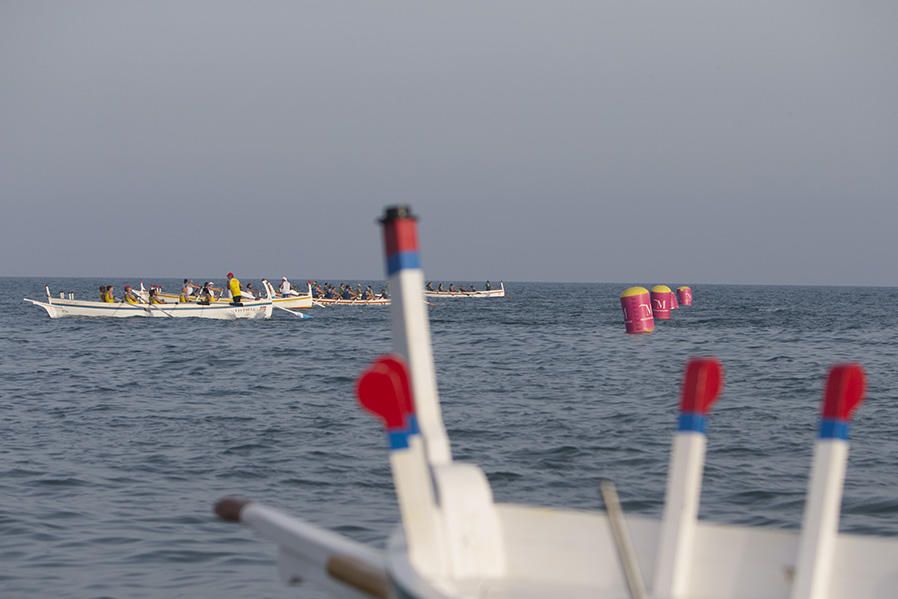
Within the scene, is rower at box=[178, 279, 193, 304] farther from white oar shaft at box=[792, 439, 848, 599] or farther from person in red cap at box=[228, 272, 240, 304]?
white oar shaft at box=[792, 439, 848, 599]

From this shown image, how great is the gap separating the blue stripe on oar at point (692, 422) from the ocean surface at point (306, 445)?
4.86 meters

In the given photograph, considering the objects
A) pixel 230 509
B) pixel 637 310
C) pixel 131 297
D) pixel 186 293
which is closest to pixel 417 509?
pixel 230 509

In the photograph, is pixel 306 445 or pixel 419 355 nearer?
pixel 419 355

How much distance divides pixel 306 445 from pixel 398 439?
1218 cm

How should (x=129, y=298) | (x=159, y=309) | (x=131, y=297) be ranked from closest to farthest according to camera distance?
(x=159, y=309), (x=129, y=298), (x=131, y=297)

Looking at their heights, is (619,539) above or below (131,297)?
below

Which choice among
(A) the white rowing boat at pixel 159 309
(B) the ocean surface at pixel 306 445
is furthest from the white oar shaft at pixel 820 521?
(A) the white rowing boat at pixel 159 309

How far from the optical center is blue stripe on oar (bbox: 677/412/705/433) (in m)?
3.68

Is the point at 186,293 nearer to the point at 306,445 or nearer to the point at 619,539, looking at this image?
the point at 306,445

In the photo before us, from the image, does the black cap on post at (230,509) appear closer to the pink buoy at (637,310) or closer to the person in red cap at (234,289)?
the pink buoy at (637,310)

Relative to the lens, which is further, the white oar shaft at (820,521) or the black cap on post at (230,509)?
the black cap on post at (230,509)

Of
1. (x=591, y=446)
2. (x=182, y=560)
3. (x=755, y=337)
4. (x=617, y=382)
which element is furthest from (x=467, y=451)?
(x=755, y=337)

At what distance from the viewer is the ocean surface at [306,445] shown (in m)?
9.33

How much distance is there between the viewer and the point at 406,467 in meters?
3.61
